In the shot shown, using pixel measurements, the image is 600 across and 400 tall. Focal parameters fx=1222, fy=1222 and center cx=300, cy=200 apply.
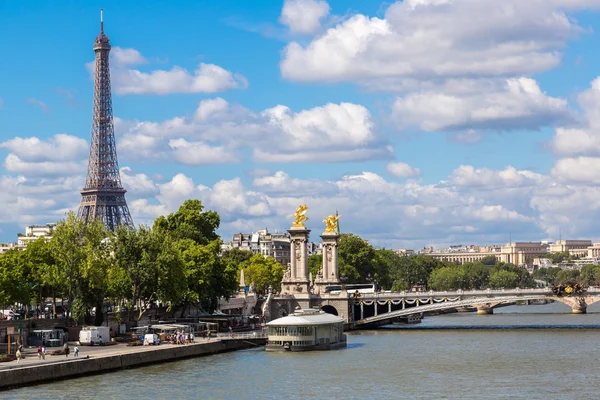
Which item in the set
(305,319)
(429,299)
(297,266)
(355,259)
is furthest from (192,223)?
(355,259)

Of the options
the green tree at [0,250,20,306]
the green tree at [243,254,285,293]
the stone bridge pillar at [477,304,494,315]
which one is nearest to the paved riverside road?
the green tree at [0,250,20,306]

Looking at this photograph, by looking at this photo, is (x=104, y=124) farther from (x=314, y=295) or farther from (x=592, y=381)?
(x=592, y=381)

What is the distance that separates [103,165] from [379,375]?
91198mm

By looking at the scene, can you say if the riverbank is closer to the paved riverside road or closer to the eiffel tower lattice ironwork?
the paved riverside road

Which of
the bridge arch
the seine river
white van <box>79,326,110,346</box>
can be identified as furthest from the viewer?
the bridge arch

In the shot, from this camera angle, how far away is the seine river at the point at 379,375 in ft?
163

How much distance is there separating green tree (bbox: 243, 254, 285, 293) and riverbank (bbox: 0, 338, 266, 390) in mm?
48069

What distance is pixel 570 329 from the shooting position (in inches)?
3401

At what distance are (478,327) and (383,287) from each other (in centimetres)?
4754

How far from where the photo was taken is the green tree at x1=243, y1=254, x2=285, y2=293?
11969cm

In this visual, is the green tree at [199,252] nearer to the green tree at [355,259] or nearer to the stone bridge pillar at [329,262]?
the stone bridge pillar at [329,262]

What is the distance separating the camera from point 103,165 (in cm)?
14275

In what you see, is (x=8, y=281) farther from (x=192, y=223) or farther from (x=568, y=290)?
(x=568, y=290)

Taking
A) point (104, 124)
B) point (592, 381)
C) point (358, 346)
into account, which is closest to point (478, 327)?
point (358, 346)
